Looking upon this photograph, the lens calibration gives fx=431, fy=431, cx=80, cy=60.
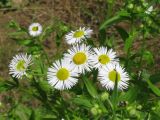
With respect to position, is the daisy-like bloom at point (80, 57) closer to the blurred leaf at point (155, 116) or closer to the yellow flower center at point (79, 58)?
the yellow flower center at point (79, 58)

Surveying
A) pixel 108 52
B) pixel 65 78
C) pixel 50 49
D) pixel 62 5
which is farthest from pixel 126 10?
pixel 62 5

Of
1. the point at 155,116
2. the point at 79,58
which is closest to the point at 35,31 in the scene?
the point at 79,58

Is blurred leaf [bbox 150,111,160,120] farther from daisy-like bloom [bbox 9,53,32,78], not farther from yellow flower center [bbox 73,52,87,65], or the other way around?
daisy-like bloom [bbox 9,53,32,78]

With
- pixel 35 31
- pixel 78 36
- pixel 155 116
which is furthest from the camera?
pixel 35 31

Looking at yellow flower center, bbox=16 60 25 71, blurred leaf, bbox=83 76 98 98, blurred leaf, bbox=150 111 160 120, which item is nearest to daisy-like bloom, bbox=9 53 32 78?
yellow flower center, bbox=16 60 25 71

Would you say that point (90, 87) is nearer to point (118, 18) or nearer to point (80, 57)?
point (80, 57)

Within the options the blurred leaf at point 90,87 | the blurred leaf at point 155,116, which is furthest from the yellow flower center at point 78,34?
the blurred leaf at point 155,116
